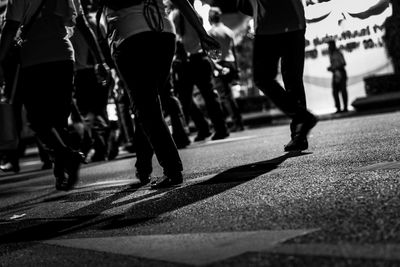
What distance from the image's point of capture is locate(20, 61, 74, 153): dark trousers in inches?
209

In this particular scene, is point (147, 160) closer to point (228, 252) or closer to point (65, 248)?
point (65, 248)

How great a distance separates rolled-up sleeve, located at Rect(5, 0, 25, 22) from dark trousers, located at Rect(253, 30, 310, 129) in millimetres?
1876

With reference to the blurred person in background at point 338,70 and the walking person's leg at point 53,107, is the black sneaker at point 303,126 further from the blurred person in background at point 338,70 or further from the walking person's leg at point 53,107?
the blurred person in background at point 338,70

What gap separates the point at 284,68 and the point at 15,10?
220cm

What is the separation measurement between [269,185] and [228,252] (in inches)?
61.8

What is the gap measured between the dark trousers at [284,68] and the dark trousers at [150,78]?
4.18 ft

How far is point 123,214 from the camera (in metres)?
3.68

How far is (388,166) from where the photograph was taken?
372cm

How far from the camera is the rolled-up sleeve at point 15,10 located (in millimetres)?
4949

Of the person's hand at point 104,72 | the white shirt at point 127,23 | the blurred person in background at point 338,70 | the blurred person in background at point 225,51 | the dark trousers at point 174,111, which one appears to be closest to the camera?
the white shirt at point 127,23

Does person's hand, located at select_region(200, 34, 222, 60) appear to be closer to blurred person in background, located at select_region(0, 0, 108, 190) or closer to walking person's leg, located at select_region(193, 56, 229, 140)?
blurred person in background, located at select_region(0, 0, 108, 190)

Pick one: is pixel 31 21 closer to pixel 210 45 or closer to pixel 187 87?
pixel 210 45

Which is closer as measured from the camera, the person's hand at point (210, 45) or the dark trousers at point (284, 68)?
the person's hand at point (210, 45)

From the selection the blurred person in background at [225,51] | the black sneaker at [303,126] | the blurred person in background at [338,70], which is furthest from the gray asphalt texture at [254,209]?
the blurred person in background at [338,70]
